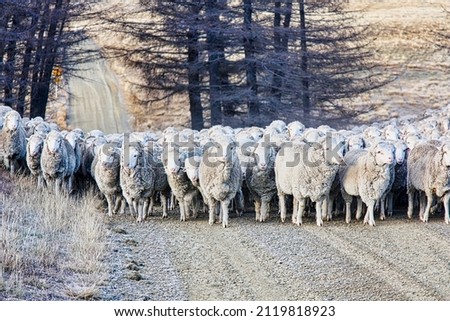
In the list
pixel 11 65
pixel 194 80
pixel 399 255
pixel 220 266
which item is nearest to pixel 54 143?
pixel 220 266

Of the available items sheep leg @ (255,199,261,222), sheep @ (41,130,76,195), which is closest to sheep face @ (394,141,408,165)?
sheep leg @ (255,199,261,222)

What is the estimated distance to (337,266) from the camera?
37.7ft

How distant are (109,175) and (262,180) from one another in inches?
102

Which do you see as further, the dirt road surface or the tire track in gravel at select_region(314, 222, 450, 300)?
the dirt road surface

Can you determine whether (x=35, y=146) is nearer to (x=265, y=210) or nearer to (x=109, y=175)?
(x=109, y=175)

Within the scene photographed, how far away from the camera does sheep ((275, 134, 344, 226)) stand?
14721mm

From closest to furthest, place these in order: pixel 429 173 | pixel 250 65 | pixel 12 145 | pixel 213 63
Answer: pixel 429 173, pixel 12 145, pixel 250 65, pixel 213 63

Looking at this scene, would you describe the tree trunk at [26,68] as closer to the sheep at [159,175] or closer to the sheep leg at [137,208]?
the sheep at [159,175]

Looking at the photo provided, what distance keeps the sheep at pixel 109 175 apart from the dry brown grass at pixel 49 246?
32cm

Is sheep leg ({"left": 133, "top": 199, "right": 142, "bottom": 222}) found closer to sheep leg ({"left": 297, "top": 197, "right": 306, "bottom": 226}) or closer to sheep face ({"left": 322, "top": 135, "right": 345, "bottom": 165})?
sheep leg ({"left": 297, "top": 197, "right": 306, "bottom": 226})

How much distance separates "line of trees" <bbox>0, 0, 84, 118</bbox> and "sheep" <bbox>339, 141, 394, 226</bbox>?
1543cm

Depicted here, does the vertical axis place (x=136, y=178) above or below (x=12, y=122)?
below

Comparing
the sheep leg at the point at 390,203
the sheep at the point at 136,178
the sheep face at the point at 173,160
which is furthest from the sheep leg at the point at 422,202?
the sheep at the point at 136,178

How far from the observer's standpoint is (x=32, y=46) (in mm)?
30953
